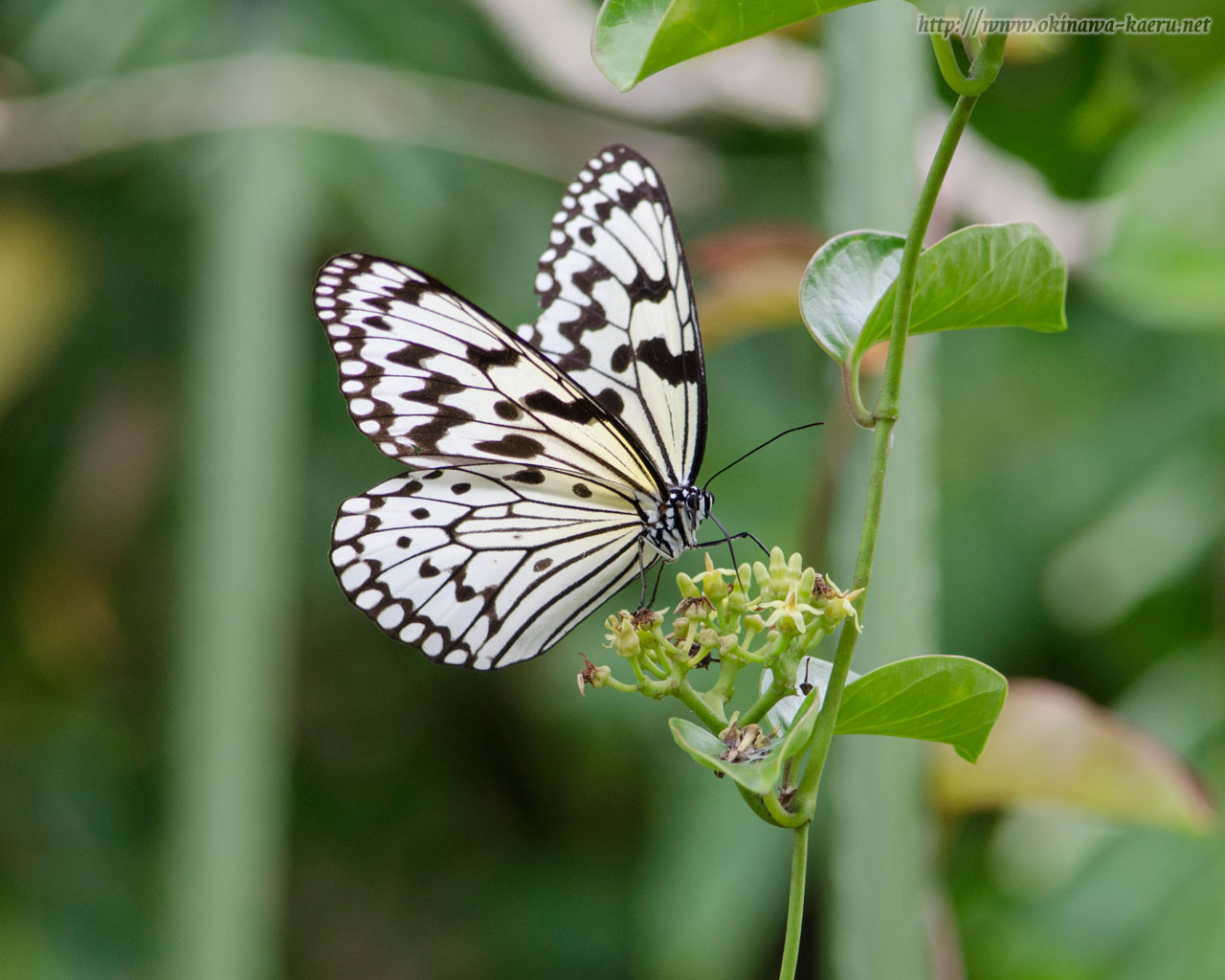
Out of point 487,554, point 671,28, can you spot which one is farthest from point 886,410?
point 487,554

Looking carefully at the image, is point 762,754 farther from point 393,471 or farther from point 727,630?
point 393,471

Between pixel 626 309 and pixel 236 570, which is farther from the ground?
pixel 626 309

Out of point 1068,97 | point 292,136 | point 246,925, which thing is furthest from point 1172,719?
point 292,136

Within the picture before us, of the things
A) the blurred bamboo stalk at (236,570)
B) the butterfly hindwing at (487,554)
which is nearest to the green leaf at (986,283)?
the butterfly hindwing at (487,554)

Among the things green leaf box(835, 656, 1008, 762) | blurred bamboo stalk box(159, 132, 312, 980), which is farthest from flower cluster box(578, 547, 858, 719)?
blurred bamboo stalk box(159, 132, 312, 980)

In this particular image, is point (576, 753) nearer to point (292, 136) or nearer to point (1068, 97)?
point (292, 136)

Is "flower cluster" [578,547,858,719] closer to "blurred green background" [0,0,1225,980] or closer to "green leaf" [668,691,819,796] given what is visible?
"green leaf" [668,691,819,796]
